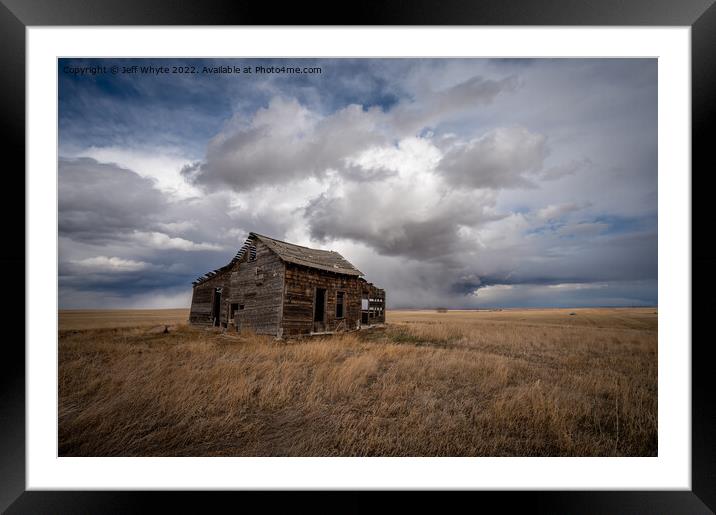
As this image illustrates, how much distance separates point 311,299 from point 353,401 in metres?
5.45

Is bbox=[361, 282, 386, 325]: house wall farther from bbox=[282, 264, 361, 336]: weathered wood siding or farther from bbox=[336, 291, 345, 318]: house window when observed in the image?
bbox=[336, 291, 345, 318]: house window

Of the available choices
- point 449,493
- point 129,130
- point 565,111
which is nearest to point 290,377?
point 449,493

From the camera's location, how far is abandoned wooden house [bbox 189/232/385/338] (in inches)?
320

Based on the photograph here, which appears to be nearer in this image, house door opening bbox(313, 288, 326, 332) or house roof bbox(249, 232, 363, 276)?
house roof bbox(249, 232, 363, 276)

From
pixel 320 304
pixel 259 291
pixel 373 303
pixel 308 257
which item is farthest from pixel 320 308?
pixel 373 303

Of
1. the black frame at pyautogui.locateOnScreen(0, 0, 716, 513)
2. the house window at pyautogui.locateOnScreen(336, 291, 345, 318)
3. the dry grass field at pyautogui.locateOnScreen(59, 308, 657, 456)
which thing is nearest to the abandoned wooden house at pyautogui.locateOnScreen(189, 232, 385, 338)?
the house window at pyautogui.locateOnScreen(336, 291, 345, 318)

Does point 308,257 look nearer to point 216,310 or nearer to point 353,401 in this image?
point 216,310

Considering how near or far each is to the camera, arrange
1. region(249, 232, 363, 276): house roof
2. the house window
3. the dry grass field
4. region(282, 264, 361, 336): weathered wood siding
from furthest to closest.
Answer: the house window < region(249, 232, 363, 276): house roof < region(282, 264, 361, 336): weathered wood siding < the dry grass field

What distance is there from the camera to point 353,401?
3.56 meters

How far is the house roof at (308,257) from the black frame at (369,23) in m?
5.46

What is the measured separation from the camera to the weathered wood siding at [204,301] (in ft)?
36.0

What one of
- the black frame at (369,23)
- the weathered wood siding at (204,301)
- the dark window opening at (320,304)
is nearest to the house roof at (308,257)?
the dark window opening at (320,304)

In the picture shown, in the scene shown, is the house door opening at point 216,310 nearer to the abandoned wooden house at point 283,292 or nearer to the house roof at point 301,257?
the abandoned wooden house at point 283,292

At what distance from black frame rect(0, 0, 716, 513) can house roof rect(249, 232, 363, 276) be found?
17.9 ft
